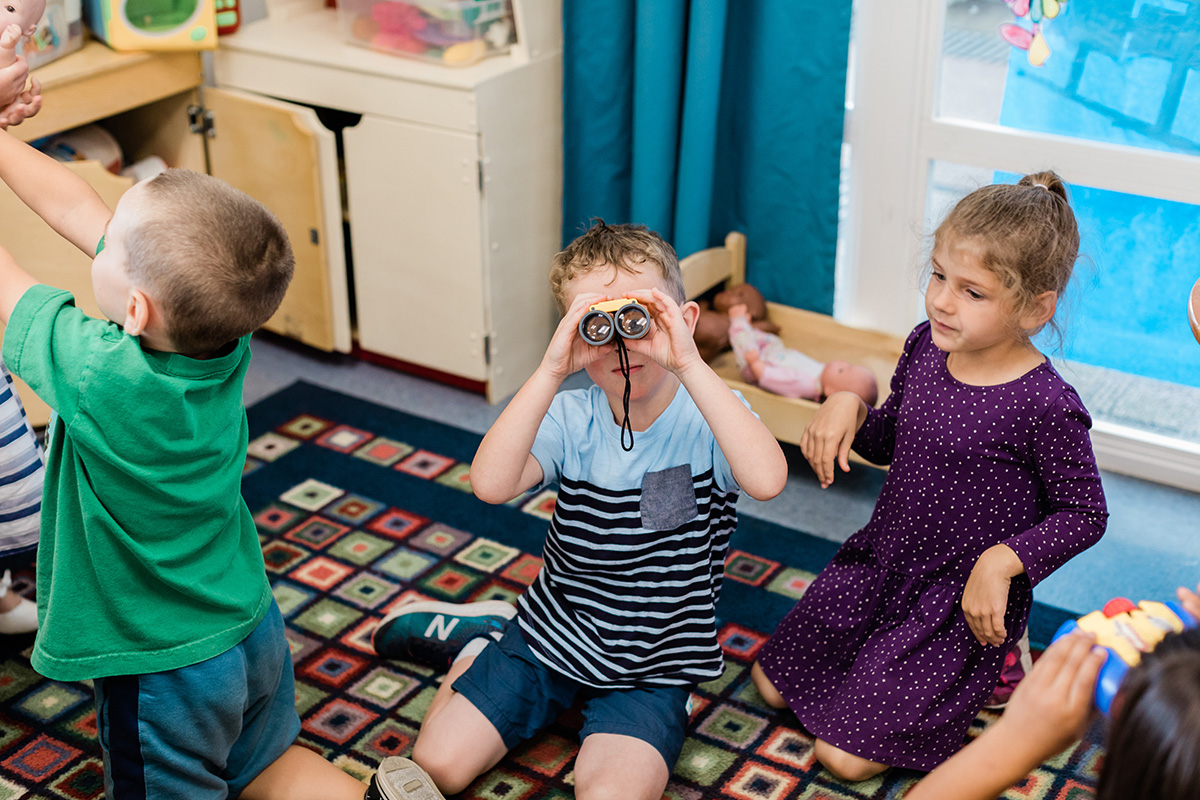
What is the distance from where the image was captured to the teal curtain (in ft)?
7.35

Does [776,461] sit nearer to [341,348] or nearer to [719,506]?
[719,506]

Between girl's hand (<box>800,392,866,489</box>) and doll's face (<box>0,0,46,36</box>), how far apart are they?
1.04 metres

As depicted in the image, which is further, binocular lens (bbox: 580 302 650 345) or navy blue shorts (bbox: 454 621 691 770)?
navy blue shorts (bbox: 454 621 691 770)

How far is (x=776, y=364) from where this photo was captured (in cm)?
225

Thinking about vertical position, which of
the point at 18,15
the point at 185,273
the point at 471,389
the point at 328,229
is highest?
the point at 18,15

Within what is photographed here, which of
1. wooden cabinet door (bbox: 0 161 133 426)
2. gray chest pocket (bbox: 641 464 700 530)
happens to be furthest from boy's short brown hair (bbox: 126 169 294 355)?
wooden cabinet door (bbox: 0 161 133 426)

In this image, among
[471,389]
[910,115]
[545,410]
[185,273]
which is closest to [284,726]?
[545,410]

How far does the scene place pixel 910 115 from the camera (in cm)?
227

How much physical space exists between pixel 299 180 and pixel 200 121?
0.28 meters

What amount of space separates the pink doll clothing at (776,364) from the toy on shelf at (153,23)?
120 centimetres

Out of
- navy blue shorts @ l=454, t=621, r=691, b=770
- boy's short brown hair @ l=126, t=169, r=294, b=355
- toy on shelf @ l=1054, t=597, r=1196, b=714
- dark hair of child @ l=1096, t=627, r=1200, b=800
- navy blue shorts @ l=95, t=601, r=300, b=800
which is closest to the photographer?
dark hair of child @ l=1096, t=627, r=1200, b=800

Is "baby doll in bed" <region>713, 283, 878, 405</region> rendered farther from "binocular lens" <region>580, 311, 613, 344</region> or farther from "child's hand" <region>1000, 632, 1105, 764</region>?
"child's hand" <region>1000, 632, 1105, 764</region>

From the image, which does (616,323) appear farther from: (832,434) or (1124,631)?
(1124,631)

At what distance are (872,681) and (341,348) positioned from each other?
58.3 inches
